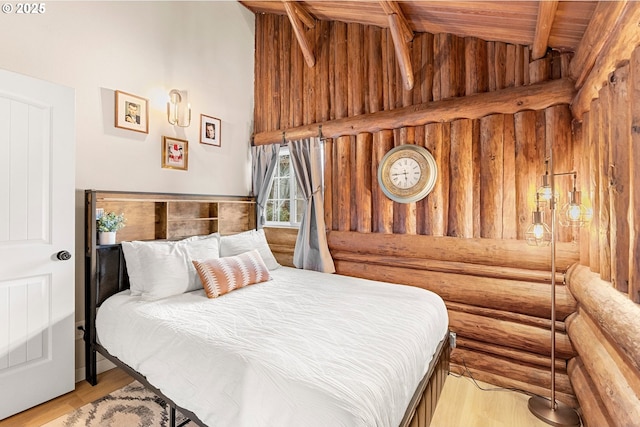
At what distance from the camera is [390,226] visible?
3.14 meters

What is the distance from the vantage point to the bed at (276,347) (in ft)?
4.03

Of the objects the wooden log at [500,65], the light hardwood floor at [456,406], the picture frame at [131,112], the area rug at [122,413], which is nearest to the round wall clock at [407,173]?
the wooden log at [500,65]

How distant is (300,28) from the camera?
335cm

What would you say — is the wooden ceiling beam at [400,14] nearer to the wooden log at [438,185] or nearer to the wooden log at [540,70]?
the wooden log at [438,185]

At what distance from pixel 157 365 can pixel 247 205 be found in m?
2.43

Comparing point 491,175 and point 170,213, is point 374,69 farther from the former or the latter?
point 170,213

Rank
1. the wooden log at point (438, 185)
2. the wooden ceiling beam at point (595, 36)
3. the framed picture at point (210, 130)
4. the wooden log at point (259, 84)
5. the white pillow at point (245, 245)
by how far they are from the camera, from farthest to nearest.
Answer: the wooden log at point (259, 84), the framed picture at point (210, 130), the white pillow at point (245, 245), the wooden log at point (438, 185), the wooden ceiling beam at point (595, 36)

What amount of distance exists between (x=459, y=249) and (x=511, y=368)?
1021 millimetres

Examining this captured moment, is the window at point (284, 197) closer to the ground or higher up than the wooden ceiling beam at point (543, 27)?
closer to the ground

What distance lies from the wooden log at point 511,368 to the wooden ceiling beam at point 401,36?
8.20ft

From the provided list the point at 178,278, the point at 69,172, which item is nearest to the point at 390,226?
the point at 178,278

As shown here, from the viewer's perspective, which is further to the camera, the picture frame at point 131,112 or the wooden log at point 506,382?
the picture frame at point 131,112

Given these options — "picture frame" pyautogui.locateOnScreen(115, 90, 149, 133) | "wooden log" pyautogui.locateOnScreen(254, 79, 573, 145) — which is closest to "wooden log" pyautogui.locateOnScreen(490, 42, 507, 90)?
"wooden log" pyautogui.locateOnScreen(254, 79, 573, 145)

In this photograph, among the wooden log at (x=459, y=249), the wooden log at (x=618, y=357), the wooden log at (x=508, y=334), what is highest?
the wooden log at (x=459, y=249)
